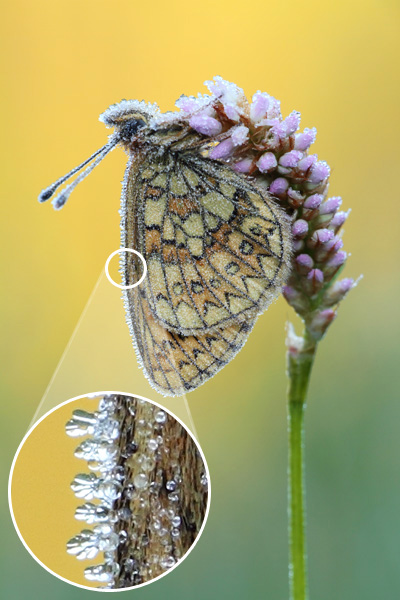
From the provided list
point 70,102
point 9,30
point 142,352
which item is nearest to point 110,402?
point 142,352

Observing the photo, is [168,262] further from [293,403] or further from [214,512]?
[214,512]

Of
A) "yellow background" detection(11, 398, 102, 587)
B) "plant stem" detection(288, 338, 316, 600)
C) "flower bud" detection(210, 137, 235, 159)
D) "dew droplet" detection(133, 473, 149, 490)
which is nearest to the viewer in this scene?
"dew droplet" detection(133, 473, 149, 490)

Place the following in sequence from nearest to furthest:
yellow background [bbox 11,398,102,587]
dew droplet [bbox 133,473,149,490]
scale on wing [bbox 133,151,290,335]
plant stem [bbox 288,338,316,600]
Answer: dew droplet [bbox 133,473,149,490]
yellow background [bbox 11,398,102,587]
plant stem [bbox 288,338,316,600]
scale on wing [bbox 133,151,290,335]

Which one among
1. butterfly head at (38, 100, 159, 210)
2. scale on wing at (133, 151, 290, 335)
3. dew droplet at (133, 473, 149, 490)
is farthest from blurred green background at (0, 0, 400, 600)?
butterfly head at (38, 100, 159, 210)

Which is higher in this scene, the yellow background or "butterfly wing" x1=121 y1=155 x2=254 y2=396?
"butterfly wing" x1=121 y1=155 x2=254 y2=396

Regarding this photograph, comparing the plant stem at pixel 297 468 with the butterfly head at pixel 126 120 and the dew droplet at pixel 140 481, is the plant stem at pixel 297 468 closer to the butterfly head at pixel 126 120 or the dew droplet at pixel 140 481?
the dew droplet at pixel 140 481

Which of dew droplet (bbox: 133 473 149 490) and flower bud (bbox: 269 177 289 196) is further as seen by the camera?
flower bud (bbox: 269 177 289 196)

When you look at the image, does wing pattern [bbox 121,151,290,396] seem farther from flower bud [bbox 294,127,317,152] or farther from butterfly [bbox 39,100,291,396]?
flower bud [bbox 294,127,317,152]
